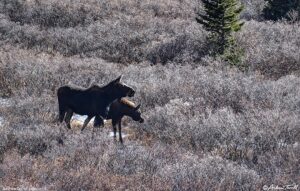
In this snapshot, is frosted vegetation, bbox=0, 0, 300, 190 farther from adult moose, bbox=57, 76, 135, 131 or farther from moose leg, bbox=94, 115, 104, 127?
adult moose, bbox=57, 76, 135, 131

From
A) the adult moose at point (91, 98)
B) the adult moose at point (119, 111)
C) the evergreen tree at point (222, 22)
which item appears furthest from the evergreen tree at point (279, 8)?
the adult moose at point (91, 98)

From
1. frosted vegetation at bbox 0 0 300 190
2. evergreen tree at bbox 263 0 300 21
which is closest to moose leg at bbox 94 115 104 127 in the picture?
frosted vegetation at bbox 0 0 300 190

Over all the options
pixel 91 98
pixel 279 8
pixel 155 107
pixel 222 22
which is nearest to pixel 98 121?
pixel 91 98

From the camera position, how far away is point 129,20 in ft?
82.6

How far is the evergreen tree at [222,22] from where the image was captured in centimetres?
1853

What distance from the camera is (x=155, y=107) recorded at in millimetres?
12375

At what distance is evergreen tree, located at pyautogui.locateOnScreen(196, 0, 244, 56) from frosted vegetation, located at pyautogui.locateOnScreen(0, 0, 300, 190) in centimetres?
76

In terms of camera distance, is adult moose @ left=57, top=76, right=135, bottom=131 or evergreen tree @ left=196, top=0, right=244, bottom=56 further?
evergreen tree @ left=196, top=0, right=244, bottom=56

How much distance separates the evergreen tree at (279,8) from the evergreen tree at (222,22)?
6561 millimetres

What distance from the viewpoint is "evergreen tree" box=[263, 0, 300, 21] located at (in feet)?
80.5

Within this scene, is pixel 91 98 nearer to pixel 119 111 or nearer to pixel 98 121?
pixel 98 121

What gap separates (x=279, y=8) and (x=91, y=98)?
16941 mm

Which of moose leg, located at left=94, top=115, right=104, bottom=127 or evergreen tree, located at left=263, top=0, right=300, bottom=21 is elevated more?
evergreen tree, located at left=263, top=0, right=300, bottom=21

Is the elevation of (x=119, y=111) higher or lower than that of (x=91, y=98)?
lower
